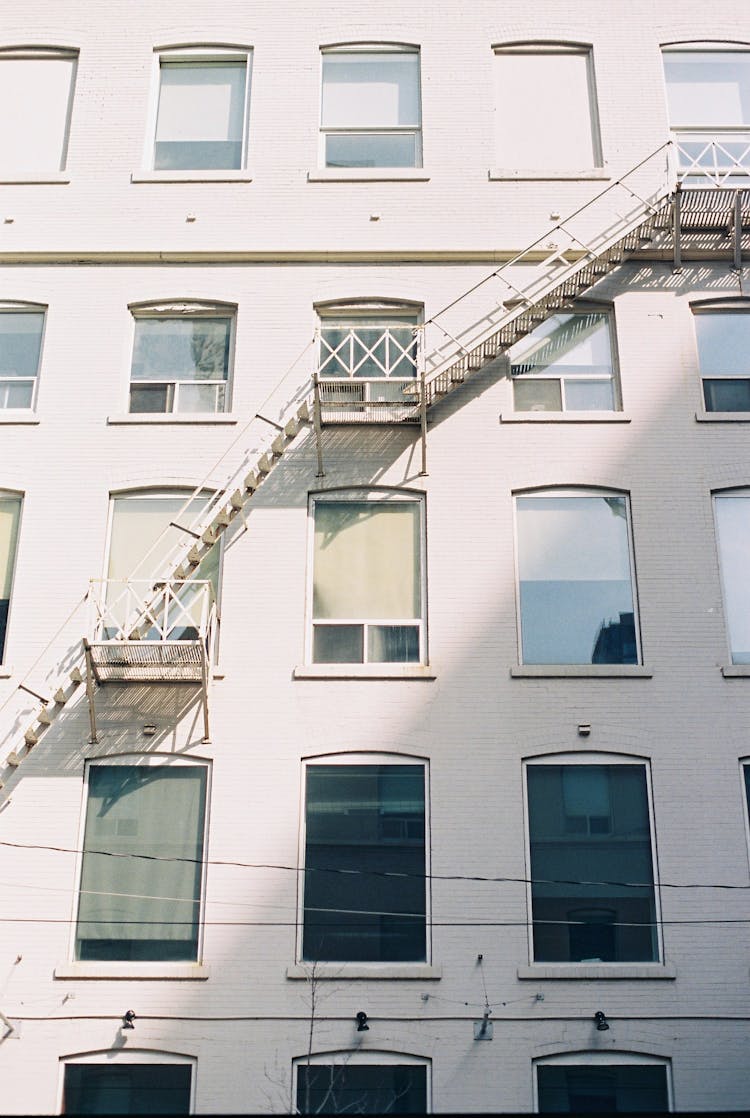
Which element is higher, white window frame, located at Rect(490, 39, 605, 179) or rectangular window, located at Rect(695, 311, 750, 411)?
white window frame, located at Rect(490, 39, 605, 179)

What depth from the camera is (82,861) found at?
51.8ft

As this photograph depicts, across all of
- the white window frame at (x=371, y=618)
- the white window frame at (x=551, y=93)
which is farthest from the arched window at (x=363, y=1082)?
the white window frame at (x=551, y=93)

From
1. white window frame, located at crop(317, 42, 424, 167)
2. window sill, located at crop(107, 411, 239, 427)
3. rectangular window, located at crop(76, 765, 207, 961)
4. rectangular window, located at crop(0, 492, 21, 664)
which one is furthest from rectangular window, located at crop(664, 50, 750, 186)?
rectangular window, located at crop(76, 765, 207, 961)

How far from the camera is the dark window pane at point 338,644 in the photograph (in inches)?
661

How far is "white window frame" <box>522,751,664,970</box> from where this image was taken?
15141 millimetres

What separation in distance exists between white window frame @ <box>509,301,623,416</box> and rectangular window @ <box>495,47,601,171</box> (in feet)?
8.52

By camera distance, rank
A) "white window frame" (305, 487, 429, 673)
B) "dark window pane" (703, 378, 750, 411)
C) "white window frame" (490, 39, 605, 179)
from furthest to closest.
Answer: "white window frame" (490, 39, 605, 179) → "dark window pane" (703, 378, 750, 411) → "white window frame" (305, 487, 429, 673)

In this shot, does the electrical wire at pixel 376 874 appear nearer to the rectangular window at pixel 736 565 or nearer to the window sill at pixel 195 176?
the rectangular window at pixel 736 565

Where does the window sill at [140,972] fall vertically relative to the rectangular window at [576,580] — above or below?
below

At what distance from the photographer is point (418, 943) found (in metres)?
15.4

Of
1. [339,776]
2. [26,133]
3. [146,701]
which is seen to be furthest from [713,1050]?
[26,133]

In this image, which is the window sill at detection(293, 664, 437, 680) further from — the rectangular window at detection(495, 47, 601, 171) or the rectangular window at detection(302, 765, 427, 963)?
the rectangular window at detection(495, 47, 601, 171)

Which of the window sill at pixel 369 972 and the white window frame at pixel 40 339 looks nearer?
the window sill at pixel 369 972

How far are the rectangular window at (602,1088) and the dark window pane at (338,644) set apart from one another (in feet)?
18.8
